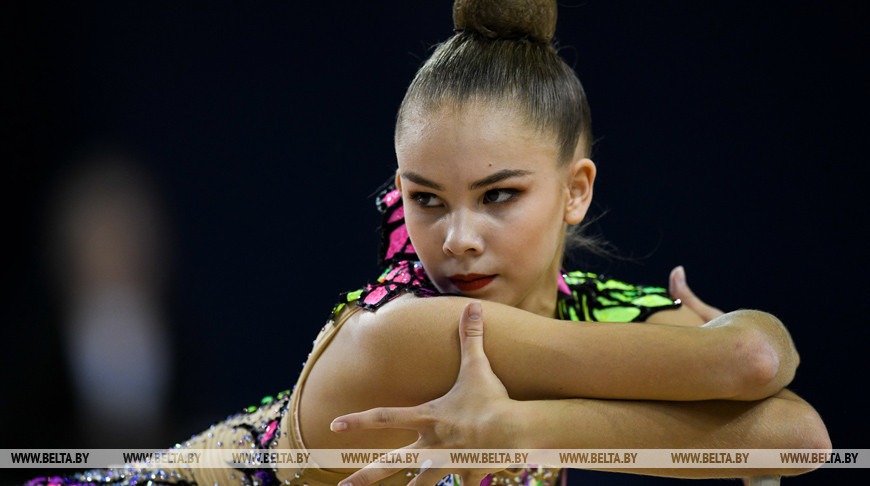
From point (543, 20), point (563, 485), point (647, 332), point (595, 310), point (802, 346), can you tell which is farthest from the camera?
point (802, 346)

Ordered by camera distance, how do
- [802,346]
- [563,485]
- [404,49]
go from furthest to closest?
[404,49]
[802,346]
[563,485]

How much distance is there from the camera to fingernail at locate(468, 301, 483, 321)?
1.20 metres

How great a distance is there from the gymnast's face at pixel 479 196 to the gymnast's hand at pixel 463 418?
0.13m

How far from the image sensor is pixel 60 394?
2516 mm

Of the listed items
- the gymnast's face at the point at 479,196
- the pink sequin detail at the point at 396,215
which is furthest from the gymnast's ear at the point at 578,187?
the pink sequin detail at the point at 396,215

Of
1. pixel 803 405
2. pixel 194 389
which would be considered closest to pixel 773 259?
pixel 803 405

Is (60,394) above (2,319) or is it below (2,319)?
below

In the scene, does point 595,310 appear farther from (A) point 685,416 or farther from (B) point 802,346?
(B) point 802,346

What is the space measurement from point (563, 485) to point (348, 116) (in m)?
1.31

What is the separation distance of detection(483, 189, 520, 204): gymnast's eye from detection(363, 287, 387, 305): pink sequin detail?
0.22m

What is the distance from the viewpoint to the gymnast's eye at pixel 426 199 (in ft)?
4.32

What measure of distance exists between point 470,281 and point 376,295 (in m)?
0.15

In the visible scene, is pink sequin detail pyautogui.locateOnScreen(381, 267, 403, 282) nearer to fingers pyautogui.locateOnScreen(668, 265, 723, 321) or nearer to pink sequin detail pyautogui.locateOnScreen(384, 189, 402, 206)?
pink sequin detail pyautogui.locateOnScreen(384, 189, 402, 206)

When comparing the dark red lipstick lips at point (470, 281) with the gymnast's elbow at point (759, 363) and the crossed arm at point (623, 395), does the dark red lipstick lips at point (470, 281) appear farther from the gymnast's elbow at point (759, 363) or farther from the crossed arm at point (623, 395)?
the gymnast's elbow at point (759, 363)
